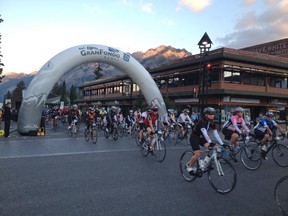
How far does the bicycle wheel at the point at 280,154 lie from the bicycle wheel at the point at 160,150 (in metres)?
3.80

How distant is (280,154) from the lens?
9.61m

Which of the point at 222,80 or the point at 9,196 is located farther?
the point at 222,80

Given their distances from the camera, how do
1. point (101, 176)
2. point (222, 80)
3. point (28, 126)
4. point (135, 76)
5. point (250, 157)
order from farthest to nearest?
point (222, 80) < point (135, 76) < point (28, 126) < point (250, 157) < point (101, 176)

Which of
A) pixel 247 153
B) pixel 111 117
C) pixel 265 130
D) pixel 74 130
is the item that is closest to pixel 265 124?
pixel 265 130

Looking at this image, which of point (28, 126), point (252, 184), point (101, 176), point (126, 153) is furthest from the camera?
point (28, 126)

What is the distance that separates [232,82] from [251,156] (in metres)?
25.6

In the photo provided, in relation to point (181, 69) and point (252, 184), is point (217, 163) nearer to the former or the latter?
point (252, 184)

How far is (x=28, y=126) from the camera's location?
18.5 m

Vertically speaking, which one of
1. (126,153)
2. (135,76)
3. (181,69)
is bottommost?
(126,153)

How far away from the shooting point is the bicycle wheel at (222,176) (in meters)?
5.98

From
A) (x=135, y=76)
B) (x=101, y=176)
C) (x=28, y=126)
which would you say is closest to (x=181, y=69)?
(x=135, y=76)

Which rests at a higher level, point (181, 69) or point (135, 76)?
point (181, 69)

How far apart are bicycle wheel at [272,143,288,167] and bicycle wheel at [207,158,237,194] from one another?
14.3 feet

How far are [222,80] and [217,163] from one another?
2726cm
